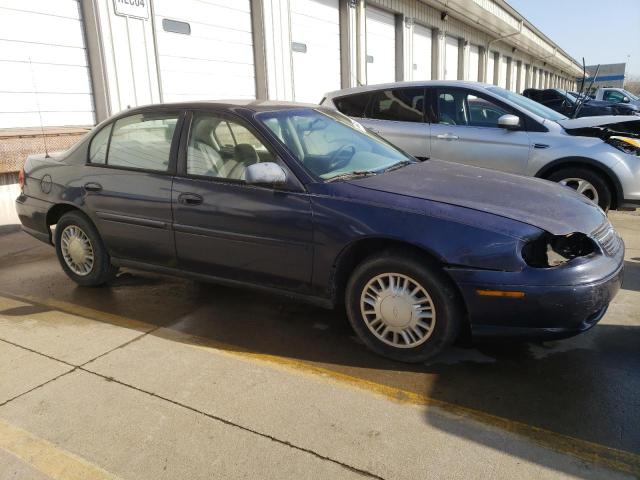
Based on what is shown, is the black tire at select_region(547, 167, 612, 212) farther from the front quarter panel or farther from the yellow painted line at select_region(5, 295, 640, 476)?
the yellow painted line at select_region(5, 295, 640, 476)

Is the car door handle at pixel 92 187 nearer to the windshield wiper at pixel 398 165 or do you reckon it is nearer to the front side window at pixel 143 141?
the front side window at pixel 143 141

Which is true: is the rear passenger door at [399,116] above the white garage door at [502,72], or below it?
below

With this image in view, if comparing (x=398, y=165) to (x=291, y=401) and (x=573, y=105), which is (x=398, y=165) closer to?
(x=291, y=401)

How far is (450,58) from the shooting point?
20828mm

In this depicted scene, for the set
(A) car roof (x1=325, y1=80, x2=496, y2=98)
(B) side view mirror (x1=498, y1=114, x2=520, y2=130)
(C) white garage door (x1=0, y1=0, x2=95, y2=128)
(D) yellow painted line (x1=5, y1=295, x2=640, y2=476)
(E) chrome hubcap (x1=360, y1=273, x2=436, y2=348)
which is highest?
(C) white garage door (x1=0, y1=0, x2=95, y2=128)

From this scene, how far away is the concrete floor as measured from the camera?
231 centimetres

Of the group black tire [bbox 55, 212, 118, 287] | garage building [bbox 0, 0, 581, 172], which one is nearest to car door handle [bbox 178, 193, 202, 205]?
black tire [bbox 55, 212, 118, 287]

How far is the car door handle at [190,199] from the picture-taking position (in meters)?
3.65

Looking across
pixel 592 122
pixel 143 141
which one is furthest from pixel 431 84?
pixel 143 141

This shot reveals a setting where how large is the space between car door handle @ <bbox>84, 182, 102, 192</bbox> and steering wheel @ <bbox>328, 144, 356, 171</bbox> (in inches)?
74.8

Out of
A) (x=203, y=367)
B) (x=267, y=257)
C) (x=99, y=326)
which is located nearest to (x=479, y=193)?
(x=267, y=257)

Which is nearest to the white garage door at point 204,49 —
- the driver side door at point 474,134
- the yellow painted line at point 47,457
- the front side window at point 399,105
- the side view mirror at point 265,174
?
the front side window at point 399,105

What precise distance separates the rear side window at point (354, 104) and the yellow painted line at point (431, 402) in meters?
4.28

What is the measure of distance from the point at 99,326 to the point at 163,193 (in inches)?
41.4
